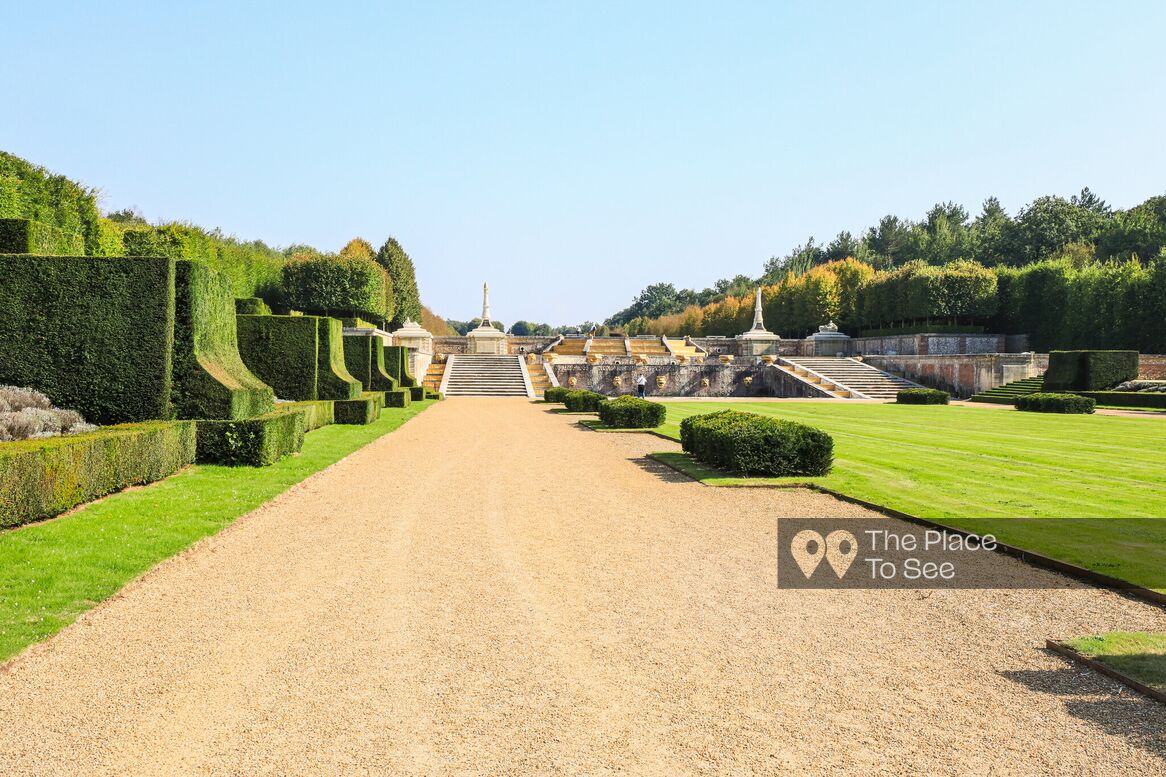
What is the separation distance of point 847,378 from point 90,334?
45.9m

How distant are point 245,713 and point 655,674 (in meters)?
2.68

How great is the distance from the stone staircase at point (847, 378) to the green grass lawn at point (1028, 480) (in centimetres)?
2143

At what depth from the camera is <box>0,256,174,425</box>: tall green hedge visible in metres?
14.1

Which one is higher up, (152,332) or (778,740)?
(152,332)

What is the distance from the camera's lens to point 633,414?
78.5 feet

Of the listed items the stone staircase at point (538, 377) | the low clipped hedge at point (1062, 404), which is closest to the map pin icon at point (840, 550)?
the low clipped hedge at point (1062, 404)

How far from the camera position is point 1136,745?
432 cm

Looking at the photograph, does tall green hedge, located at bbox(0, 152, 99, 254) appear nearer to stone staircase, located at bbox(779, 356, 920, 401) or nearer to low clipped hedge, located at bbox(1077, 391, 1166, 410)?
stone staircase, located at bbox(779, 356, 920, 401)

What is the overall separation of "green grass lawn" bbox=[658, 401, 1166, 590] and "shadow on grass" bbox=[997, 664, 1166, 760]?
8.82 feet

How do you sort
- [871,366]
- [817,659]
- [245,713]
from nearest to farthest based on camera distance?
1. [245,713]
2. [817,659]
3. [871,366]

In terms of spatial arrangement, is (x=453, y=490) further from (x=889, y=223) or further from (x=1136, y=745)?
(x=889, y=223)

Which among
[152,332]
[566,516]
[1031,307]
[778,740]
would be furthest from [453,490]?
[1031,307]

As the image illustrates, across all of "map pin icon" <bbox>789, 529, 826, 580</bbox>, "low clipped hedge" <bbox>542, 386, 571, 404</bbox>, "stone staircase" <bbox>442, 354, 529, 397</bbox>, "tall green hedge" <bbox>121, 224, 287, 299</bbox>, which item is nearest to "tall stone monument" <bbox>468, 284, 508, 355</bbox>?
"stone staircase" <bbox>442, 354, 529, 397</bbox>

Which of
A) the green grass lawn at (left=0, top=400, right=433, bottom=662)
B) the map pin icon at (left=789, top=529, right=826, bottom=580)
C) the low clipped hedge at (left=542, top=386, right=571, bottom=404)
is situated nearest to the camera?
the green grass lawn at (left=0, top=400, right=433, bottom=662)
